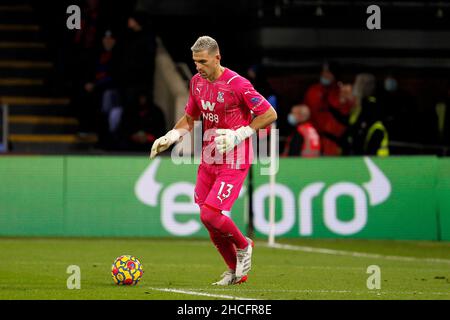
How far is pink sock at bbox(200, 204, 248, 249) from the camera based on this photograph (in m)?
12.0

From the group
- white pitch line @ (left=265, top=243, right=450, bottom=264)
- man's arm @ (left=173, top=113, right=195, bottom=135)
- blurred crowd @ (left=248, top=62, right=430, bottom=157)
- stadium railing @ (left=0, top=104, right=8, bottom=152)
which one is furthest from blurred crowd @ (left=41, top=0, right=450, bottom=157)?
man's arm @ (left=173, top=113, right=195, bottom=135)

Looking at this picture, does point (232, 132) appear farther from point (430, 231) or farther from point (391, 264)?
point (430, 231)

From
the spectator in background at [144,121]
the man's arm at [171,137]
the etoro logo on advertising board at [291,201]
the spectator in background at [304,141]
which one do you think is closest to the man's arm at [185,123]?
the man's arm at [171,137]

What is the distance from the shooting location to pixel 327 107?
22781 mm

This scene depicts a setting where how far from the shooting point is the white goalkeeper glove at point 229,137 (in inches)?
461

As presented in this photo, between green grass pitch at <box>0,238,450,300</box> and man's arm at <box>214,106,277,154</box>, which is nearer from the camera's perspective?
green grass pitch at <box>0,238,450,300</box>

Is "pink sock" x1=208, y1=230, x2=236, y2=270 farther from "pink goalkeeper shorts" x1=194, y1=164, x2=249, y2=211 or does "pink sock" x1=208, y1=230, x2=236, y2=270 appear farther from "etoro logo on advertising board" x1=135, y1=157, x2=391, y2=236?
"etoro logo on advertising board" x1=135, y1=157, x2=391, y2=236

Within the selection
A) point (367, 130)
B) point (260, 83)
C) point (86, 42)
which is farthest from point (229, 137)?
point (86, 42)

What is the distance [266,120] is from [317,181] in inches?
333

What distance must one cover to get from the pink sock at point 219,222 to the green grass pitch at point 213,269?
19.1 inches

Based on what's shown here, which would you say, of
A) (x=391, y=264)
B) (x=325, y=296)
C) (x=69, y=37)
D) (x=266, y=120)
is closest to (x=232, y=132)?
(x=266, y=120)

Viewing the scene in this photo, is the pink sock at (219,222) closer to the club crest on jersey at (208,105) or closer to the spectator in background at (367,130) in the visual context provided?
the club crest on jersey at (208,105)

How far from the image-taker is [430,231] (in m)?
20.2

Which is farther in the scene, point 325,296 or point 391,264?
point 391,264
